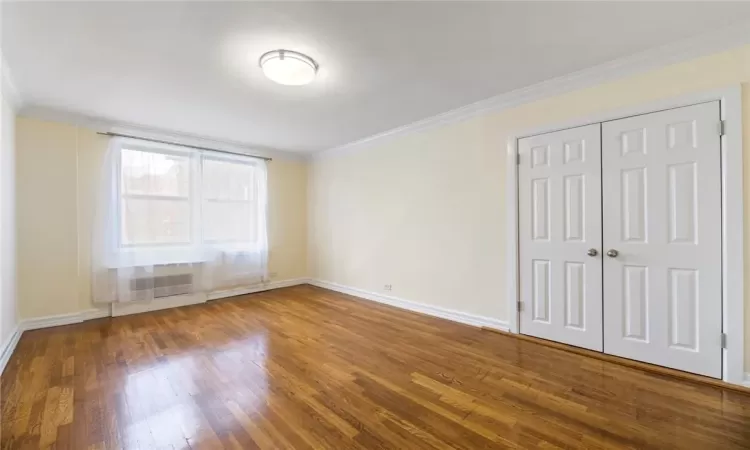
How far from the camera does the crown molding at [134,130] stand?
11.5 ft

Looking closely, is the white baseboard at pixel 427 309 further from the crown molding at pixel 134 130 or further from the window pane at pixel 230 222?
the crown molding at pixel 134 130

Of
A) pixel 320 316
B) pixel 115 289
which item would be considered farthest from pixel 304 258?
pixel 115 289

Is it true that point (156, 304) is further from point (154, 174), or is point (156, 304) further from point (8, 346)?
point (154, 174)

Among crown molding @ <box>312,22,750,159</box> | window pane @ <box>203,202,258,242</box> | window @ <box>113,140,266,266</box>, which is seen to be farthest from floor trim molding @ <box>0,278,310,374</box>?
crown molding @ <box>312,22,750,159</box>

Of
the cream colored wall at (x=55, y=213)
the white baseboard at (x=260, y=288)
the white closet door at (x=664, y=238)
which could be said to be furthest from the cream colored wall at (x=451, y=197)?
the cream colored wall at (x=55, y=213)

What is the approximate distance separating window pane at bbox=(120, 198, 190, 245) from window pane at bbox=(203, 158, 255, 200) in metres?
0.46

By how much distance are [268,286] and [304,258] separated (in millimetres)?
891

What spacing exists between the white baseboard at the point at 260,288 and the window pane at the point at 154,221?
39.1 inches

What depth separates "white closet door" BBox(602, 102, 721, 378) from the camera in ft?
7.43

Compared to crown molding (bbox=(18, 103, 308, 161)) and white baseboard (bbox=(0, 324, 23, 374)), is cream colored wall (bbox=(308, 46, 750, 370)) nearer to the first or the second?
crown molding (bbox=(18, 103, 308, 161))

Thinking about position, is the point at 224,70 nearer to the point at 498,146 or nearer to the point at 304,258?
the point at 498,146

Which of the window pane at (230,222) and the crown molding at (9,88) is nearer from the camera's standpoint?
the crown molding at (9,88)

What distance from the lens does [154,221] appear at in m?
4.25

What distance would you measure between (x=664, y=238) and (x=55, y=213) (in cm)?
621
